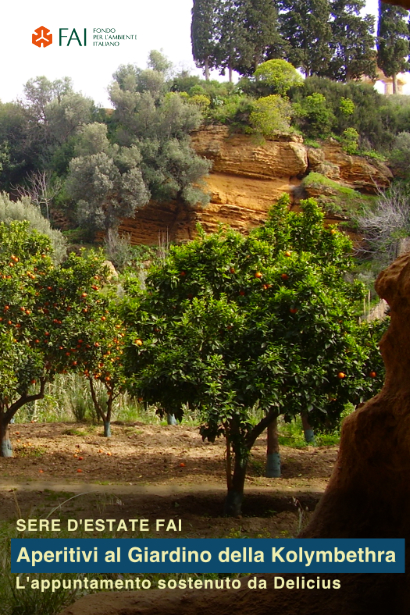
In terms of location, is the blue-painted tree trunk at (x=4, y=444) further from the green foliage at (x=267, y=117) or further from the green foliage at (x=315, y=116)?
the green foliage at (x=315, y=116)

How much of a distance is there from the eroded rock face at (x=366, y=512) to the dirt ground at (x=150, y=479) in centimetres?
171

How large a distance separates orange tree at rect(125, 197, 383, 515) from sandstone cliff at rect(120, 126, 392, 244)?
2415cm

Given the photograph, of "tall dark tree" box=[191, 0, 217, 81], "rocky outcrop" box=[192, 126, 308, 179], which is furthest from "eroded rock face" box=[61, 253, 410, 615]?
"tall dark tree" box=[191, 0, 217, 81]

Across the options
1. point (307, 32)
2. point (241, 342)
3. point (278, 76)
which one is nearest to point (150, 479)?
point (241, 342)

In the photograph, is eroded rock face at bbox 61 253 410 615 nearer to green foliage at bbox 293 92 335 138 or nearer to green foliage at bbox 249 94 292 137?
green foliage at bbox 249 94 292 137

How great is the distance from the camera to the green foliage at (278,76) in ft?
111

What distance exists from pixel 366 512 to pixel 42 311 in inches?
304

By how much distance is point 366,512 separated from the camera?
3057mm

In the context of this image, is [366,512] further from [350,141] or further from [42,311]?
[350,141]

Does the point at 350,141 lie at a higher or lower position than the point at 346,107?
lower

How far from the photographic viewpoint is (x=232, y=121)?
106 feet

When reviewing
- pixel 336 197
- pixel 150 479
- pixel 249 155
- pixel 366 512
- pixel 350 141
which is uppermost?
pixel 350 141

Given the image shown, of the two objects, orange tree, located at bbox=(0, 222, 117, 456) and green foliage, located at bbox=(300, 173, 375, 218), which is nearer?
orange tree, located at bbox=(0, 222, 117, 456)

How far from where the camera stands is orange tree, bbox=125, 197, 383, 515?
6.09 metres
